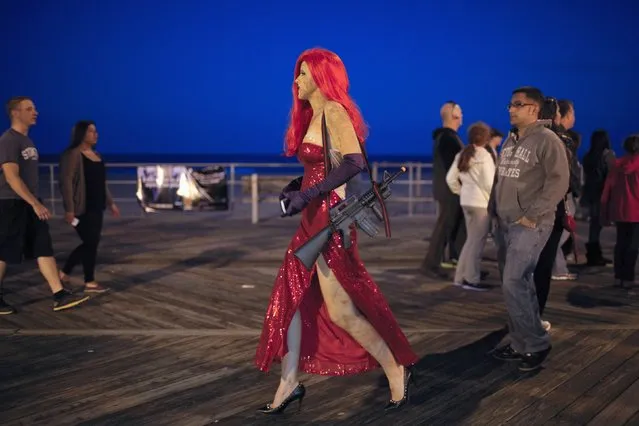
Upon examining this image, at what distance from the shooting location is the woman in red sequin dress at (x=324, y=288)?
344cm

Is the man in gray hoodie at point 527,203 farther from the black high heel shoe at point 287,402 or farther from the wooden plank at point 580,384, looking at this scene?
Answer: the black high heel shoe at point 287,402

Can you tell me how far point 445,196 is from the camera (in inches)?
299

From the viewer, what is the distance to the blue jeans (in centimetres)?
437

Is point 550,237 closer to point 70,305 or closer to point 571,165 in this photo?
point 571,165

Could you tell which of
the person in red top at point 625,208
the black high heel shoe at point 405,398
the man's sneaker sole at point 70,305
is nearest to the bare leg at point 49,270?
the man's sneaker sole at point 70,305

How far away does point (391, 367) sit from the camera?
3.70 metres

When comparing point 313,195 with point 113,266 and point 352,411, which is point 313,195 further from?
point 113,266

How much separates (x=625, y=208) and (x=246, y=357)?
4.08m

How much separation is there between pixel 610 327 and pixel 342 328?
2.70m

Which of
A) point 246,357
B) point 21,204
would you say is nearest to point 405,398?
point 246,357

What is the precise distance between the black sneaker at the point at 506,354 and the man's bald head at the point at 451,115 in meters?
3.11

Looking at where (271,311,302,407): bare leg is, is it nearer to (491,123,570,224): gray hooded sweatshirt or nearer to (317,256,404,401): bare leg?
(317,256,404,401): bare leg

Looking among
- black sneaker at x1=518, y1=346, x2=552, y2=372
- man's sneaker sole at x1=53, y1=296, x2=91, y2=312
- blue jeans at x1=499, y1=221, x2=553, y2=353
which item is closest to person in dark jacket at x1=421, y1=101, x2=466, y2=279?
blue jeans at x1=499, y1=221, x2=553, y2=353

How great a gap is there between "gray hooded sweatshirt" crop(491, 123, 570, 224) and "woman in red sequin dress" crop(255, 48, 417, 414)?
3.99ft
